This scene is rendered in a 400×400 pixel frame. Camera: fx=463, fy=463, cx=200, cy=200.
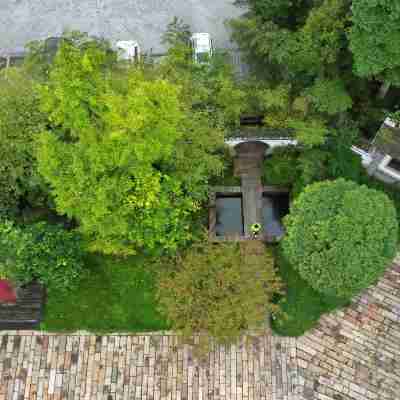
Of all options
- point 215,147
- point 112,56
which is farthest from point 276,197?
point 112,56

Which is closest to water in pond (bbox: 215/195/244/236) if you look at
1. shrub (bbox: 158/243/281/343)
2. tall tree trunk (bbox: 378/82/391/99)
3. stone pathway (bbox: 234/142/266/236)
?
stone pathway (bbox: 234/142/266/236)

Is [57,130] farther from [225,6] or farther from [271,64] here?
[225,6]

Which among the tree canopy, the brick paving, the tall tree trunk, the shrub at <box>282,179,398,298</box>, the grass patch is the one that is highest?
the tree canopy

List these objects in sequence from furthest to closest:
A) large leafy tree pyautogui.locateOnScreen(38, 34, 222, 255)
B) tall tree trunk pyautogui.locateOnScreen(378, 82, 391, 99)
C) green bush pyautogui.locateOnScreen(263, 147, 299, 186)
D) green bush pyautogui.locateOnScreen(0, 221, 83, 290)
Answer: green bush pyautogui.locateOnScreen(263, 147, 299, 186), tall tree trunk pyautogui.locateOnScreen(378, 82, 391, 99), green bush pyautogui.locateOnScreen(0, 221, 83, 290), large leafy tree pyautogui.locateOnScreen(38, 34, 222, 255)

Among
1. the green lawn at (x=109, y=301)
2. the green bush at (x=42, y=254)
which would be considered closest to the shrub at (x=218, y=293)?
the green lawn at (x=109, y=301)

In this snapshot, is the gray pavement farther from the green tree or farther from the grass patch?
the grass patch

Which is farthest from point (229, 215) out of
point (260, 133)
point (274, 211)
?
point (260, 133)
